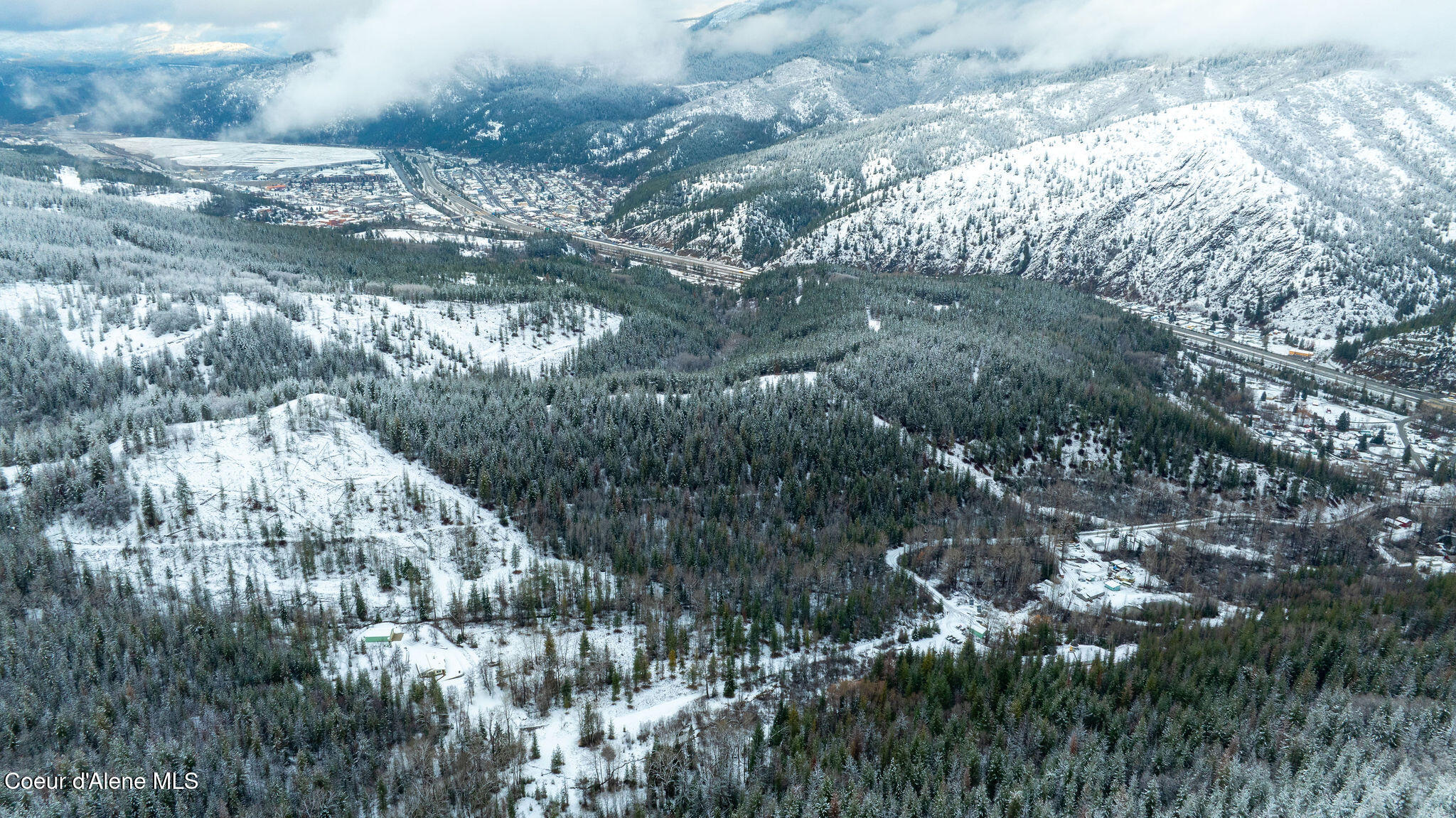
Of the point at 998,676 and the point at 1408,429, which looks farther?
the point at 1408,429

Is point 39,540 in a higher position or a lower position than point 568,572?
higher

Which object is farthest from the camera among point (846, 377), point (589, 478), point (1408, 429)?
point (1408, 429)

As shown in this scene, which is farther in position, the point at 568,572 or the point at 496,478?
the point at 496,478

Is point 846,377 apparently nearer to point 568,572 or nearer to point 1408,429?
point 568,572

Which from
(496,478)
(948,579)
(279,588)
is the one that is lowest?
(948,579)

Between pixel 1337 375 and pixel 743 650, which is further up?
pixel 1337 375

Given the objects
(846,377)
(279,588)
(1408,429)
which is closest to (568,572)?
(279,588)

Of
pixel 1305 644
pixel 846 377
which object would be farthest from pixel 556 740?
pixel 846 377

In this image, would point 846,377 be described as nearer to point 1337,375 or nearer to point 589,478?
point 589,478

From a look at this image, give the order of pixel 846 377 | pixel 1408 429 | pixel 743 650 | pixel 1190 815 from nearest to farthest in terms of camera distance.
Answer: pixel 1190 815 < pixel 743 650 < pixel 846 377 < pixel 1408 429
